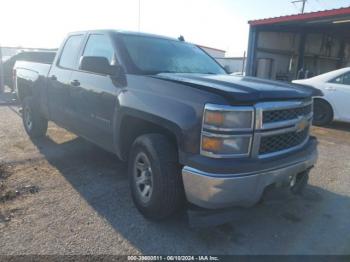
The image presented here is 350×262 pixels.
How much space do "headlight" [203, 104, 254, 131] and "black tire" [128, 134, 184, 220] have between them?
0.56 m

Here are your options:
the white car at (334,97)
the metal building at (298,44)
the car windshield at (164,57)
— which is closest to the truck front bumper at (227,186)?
the car windshield at (164,57)

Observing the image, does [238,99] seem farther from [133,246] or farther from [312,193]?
[312,193]

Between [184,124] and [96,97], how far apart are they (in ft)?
5.24

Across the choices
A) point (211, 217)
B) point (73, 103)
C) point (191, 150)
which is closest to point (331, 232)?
point (211, 217)

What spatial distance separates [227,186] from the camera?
8.38ft

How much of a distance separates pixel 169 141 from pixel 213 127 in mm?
635

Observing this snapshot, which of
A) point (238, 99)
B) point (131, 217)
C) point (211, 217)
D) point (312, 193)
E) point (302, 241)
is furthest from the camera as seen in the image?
point (312, 193)

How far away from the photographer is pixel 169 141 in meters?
3.09

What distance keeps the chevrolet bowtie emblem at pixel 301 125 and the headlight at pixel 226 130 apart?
0.76 meters

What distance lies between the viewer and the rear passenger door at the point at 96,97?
3.74 meters

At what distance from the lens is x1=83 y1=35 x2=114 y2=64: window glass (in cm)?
392

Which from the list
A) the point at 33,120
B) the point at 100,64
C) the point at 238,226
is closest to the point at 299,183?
the point at 238,226

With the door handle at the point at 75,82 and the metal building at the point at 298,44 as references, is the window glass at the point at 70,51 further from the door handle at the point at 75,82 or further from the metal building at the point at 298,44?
the metal building at the point at 298,44

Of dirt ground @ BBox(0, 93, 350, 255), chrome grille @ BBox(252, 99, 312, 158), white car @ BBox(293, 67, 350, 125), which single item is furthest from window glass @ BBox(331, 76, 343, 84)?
chrome grille @ BBox(252, 99, 312, 158)
